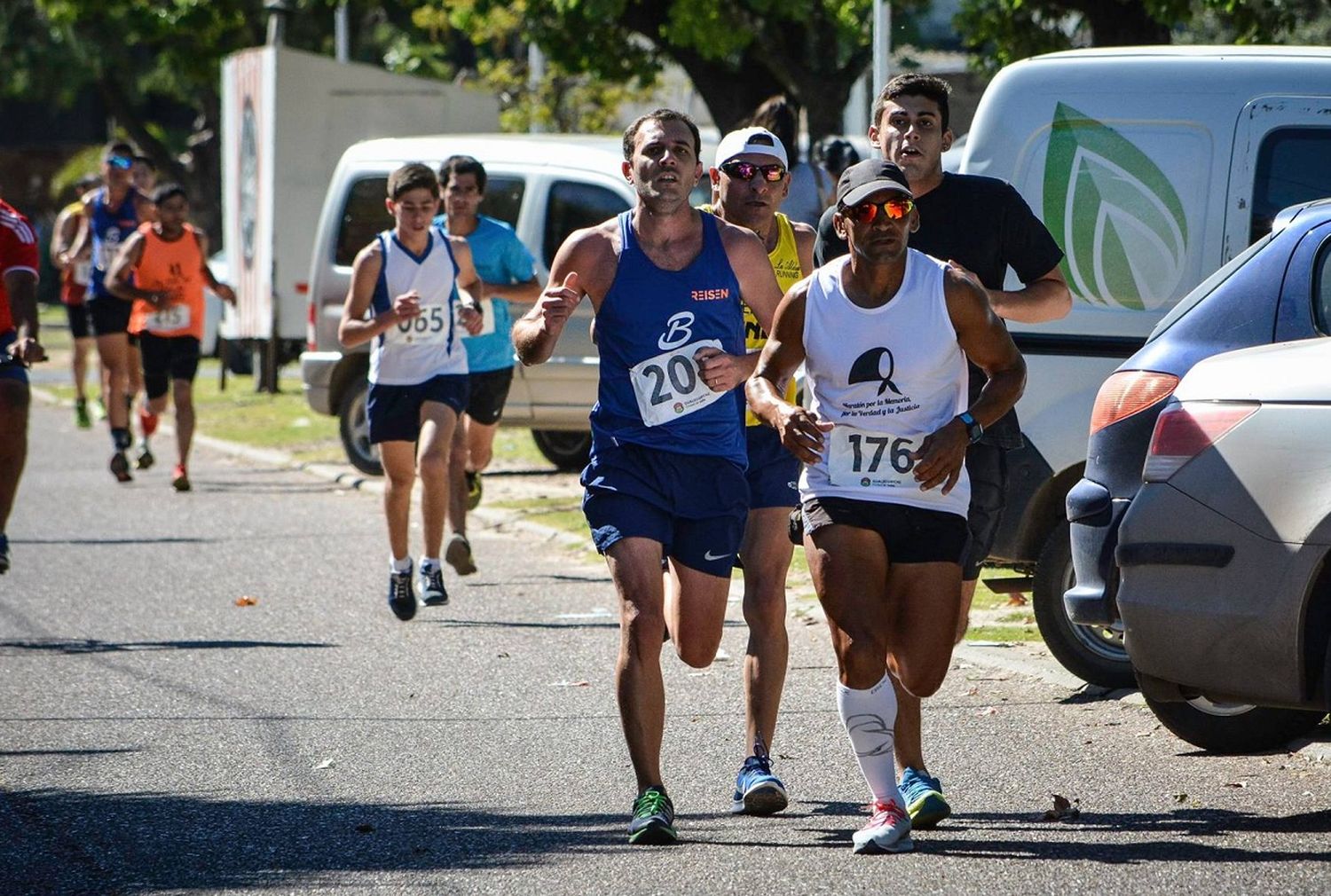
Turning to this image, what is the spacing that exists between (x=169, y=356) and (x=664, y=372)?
972 cm

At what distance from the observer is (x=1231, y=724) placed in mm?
6578

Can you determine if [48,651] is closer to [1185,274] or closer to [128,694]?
[128,694]

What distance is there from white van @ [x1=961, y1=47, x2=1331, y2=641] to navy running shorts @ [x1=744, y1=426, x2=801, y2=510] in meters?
→ 1.30

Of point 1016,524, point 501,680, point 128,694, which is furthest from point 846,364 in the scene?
point 128,694

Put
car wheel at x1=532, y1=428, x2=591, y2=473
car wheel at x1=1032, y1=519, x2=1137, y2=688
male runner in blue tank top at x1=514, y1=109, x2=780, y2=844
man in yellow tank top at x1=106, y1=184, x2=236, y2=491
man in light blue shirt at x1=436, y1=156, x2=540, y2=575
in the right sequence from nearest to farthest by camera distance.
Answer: male runner in blue tank top at x1=514, y1=109, x2=780, y2=844
car wheel at x1=1032, y1=519, x2=1137, y2=688
man in light blue shirt at x1=436, y1=156, x2=540, y2=575
man in yellow tank top at x1=106, y1=184, x2=236, y2=491
car wheel at x1=532, y1=428, x2=591, y2=473

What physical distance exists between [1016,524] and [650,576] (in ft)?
7.31

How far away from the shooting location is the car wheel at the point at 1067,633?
24.9 feet

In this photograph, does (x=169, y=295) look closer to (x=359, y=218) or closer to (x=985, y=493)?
(x=359, y=218)

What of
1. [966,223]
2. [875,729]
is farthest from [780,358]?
[875,729]

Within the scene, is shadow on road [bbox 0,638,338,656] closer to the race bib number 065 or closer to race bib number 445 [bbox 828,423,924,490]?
the race bib number 065

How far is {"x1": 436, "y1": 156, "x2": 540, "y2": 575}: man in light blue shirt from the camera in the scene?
34.6 ft

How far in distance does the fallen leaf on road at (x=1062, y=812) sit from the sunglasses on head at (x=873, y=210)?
5.60ft

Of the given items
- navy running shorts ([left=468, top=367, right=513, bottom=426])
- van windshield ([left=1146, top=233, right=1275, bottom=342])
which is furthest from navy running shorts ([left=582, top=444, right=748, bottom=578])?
navy running shorts ([left=468, top=367, right=513, bottom=426])

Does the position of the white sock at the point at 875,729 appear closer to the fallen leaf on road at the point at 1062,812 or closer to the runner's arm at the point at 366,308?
the fallen leaf on road at the point at 1062,812
